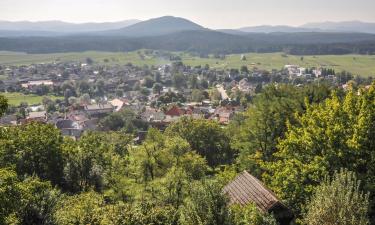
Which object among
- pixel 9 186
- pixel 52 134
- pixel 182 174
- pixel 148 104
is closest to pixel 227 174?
pixel 182 174

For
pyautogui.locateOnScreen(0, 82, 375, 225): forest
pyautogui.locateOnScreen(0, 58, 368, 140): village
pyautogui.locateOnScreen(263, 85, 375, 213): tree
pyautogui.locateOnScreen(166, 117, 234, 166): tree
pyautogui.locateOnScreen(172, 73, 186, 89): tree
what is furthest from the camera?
pyautogui.locateOnScreen(172, 73, 186, 89): tree

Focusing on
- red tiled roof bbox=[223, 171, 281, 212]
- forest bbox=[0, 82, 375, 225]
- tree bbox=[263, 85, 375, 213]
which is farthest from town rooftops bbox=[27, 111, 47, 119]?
tree bbox=[263, 85, 375, 213]

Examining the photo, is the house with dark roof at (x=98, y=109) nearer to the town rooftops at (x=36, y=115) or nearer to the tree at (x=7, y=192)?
the town rooftops at (x=36, y=115)

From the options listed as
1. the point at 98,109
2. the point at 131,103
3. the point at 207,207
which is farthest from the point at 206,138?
the point at 131,103

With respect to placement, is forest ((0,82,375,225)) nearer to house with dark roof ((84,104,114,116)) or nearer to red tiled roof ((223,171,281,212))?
red tiled roof ((223,171,281,212))

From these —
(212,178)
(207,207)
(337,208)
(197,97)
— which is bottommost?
(197,97)

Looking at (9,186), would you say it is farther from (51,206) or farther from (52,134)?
(52,134)

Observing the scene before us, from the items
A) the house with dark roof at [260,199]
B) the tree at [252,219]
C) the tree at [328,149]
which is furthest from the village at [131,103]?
the tree at [252,219]

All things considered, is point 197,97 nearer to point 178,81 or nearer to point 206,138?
point 178,81
